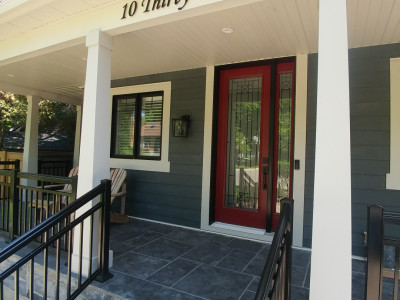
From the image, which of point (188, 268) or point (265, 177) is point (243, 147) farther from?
point (188, 268)

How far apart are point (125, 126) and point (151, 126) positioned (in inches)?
24.2

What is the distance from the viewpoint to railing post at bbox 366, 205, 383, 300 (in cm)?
140

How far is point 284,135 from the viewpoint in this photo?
347cm

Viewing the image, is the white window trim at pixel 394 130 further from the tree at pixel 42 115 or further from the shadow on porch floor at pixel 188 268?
the tree at pixel 42 115

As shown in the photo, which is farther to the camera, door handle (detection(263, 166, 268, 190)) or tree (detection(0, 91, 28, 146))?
tree (detection(0, 91, 28, 146))

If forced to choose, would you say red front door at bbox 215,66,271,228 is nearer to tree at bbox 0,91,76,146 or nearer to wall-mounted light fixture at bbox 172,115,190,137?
wall-mounted light fixture at bbox 172,115,190,137

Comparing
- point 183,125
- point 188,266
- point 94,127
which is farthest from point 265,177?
point 94,127

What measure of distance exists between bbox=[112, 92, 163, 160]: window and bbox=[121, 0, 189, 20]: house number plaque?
6.71 feet

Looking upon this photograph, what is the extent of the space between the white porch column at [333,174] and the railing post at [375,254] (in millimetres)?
142

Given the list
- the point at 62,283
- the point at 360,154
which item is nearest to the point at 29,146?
the point at 62,283

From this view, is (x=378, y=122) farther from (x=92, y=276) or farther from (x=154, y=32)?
(x=92, y=276)

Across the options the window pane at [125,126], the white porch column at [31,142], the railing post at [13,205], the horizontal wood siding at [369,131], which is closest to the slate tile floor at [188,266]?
the horizontal wood siding at [369,131]

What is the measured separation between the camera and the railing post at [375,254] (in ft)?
4.59

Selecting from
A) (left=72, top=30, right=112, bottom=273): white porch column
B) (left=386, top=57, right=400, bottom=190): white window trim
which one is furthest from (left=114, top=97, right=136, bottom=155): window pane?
(left=386, top=57, right=400, bottom=190): white window trim
